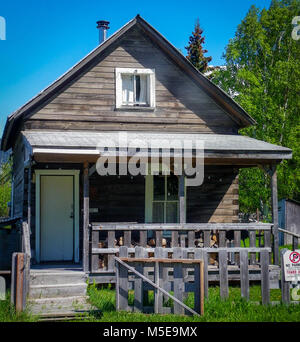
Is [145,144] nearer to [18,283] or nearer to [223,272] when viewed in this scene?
[223,272]

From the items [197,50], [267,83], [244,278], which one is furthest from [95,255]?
[197,50]

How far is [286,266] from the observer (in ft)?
29.6

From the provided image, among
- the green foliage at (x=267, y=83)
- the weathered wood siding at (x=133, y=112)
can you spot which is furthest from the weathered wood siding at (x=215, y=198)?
the green foliage at (x=267, y=83)

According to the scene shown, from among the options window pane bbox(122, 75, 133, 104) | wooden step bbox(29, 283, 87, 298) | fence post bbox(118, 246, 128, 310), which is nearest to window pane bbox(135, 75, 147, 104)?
window pane bbox(122, 75, 133, 104)

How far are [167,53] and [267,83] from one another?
12.1 metres

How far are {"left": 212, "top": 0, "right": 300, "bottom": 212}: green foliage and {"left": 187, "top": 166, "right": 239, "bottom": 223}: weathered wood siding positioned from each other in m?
8.79

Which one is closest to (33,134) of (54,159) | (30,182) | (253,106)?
(30,182)

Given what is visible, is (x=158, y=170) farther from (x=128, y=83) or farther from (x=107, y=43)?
(x=107, y=43)

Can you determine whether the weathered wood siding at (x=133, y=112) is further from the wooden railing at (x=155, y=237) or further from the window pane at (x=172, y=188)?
the wooden railing at (x=155, y=237)

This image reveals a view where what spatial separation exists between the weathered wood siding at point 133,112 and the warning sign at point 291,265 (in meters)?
7.04

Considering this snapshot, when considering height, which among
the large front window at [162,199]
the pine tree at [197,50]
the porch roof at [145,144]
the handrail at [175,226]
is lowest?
the handrail at [175,226]

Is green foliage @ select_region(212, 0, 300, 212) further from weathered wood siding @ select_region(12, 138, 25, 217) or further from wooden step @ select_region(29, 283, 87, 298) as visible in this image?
wooden step @ select_region(29, 283, 87, 298)

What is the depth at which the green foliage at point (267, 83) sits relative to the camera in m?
24.5

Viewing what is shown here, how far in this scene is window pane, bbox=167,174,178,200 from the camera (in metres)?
14.8
